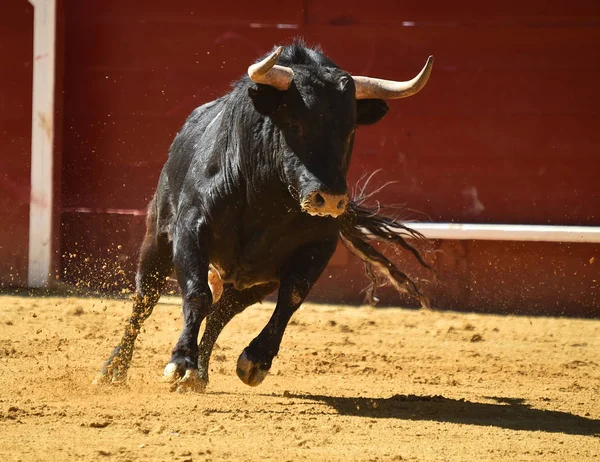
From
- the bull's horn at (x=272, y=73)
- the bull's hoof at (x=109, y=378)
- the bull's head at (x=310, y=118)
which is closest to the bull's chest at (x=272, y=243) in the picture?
the bull's head at (x=310, y=118)

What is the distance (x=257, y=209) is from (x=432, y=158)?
10.1 ft

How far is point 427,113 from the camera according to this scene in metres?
7.12

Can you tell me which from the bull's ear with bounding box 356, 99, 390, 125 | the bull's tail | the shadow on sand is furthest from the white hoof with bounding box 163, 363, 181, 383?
the bull's tail

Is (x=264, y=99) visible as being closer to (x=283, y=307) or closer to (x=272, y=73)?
(x=272, y=73)

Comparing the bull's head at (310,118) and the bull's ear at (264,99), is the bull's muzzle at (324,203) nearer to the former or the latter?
the bull's head at (310,118)

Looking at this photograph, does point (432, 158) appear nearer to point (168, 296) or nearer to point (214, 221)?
point (168, 296)

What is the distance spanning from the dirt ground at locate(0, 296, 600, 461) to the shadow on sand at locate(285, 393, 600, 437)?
0.01m

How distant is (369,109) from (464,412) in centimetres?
Result: 124

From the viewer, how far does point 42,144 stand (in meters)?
7.16

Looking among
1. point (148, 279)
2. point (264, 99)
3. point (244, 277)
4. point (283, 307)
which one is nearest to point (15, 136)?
point (148, 279)

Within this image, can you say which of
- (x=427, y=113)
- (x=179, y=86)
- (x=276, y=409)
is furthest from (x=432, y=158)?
(x=276, y=409)

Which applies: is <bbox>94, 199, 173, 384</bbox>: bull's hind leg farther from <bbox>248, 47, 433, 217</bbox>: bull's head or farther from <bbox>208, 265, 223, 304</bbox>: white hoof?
<bbox>248, 47, 433, 217</bbox>: bull's head

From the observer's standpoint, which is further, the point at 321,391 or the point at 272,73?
the point at 321,391

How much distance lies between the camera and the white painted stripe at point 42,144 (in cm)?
712
